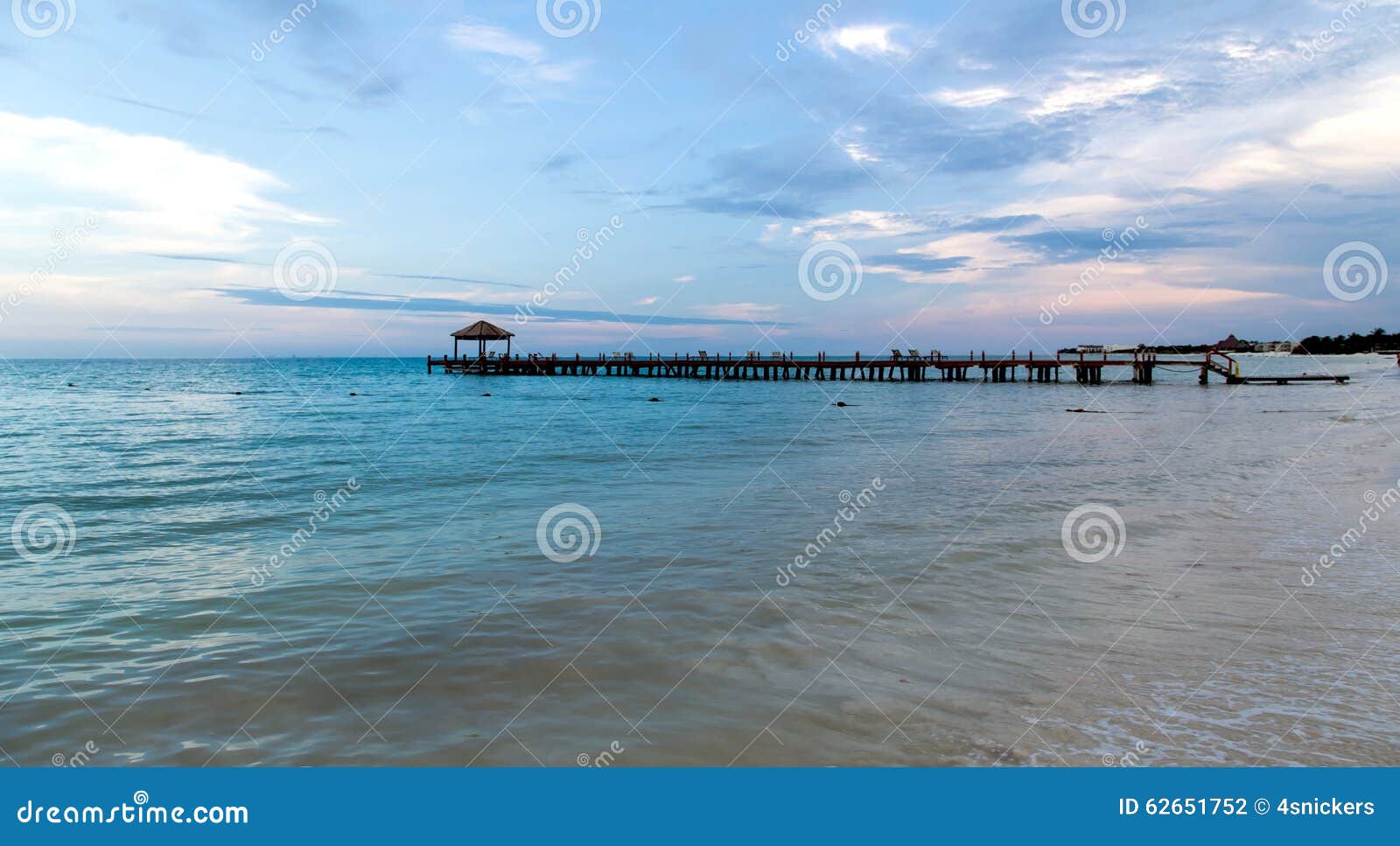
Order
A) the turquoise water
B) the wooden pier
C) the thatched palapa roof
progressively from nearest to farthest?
the turquoise water < the wooden pier < the thatched palapa roof

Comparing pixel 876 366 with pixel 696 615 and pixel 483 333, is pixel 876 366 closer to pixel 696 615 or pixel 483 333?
pixel 483 333

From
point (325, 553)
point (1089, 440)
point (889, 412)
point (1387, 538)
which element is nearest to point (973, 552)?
point (1387, 538)

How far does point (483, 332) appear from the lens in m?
66.5

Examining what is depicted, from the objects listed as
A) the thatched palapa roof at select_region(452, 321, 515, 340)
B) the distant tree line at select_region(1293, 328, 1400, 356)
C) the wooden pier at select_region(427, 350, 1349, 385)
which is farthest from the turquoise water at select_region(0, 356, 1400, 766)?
the distant tree line at select_region(1293, 328, 1400, 356)

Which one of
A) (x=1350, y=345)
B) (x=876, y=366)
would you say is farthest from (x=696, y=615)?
(x=1350, y=345)

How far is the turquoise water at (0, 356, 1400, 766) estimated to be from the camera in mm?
4203

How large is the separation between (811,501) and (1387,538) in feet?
22.8

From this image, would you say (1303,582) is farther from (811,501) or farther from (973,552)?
(811,501)

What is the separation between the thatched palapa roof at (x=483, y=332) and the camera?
217 ft

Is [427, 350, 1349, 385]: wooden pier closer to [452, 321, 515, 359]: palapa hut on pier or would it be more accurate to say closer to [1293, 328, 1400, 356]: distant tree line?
[452, 321, 515, 359]: palapa hut on pier

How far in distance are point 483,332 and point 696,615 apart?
209 ft

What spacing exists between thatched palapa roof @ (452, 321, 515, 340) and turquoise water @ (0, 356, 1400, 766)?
5101cm

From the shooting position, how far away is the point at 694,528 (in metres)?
9.95

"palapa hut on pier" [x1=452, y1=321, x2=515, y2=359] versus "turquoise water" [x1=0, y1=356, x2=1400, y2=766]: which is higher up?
"palapa hut on pier" [x1=452, y1=321, x2=515, y2=359]
